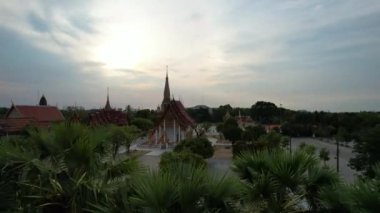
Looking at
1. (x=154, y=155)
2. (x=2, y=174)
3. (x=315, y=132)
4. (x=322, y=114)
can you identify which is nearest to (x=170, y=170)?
(x=2, y=174)

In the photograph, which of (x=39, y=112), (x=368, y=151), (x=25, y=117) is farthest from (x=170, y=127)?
(x=368, y=151)

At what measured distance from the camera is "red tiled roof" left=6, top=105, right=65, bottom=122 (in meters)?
49.4

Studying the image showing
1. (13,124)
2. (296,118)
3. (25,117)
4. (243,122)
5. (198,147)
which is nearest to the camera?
(198,147)

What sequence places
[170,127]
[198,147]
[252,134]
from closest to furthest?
[198,147], [252,134], [170,127]

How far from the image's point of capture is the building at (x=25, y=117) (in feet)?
132

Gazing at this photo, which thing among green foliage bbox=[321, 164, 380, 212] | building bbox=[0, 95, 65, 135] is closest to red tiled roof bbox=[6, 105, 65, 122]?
building bbox=[0, 95, 65, 135]

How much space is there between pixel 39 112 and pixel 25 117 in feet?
20.1

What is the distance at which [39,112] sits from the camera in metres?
52.8

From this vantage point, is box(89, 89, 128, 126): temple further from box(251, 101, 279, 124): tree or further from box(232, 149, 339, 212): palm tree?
box(232, 149, 339, 212): palm tree

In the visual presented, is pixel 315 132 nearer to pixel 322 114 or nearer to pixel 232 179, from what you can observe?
pixel 322 114

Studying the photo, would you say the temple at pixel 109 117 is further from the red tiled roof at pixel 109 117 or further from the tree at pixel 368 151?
the tree at pixel 368 151

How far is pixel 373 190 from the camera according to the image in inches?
188

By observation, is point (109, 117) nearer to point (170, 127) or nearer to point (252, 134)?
point (170, 127)

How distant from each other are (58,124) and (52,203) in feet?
Answer: 4.35
